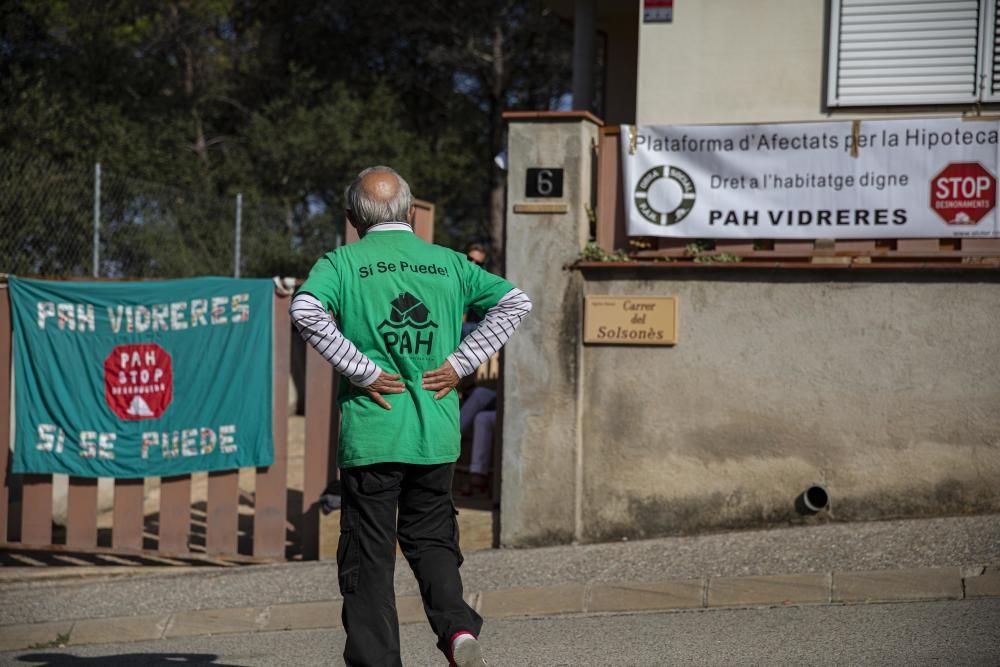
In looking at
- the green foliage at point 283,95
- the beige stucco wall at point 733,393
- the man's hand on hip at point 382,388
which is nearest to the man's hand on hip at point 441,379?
the man's hand on hip at point 382,388

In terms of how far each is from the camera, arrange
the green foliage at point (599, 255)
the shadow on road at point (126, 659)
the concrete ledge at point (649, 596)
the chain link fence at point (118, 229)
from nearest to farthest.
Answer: the shadow on road at point (126, 659), the concrete ledge at point (649, 596), the green foliage at point (599, 255), the chain link fence at point (118, 229)

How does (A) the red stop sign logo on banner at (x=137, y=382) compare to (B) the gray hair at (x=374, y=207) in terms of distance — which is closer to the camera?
(B) the gray hair at (x=374, y=207)

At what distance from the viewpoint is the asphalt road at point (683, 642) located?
5.14 m

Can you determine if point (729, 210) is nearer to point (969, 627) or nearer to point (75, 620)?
point (969, 627)

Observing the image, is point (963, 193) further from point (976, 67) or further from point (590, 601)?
point (590, 601)

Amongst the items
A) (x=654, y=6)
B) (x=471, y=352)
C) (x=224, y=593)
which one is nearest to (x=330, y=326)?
(x=471, y=352)

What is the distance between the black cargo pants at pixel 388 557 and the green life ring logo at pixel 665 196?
3.58 meters

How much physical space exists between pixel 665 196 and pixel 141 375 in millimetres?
3690

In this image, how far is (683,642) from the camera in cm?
553

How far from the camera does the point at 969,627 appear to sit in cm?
537

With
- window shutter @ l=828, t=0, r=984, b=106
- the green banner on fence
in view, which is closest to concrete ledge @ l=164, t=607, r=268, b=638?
the green banner on fence

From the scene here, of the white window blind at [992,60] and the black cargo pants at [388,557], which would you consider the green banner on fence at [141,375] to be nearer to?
A: the black cargo pants at [388,557]

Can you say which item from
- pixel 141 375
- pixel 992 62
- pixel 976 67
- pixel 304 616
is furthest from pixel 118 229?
pixel 992 62

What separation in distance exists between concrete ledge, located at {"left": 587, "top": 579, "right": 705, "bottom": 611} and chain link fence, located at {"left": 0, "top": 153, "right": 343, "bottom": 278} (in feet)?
22.9
